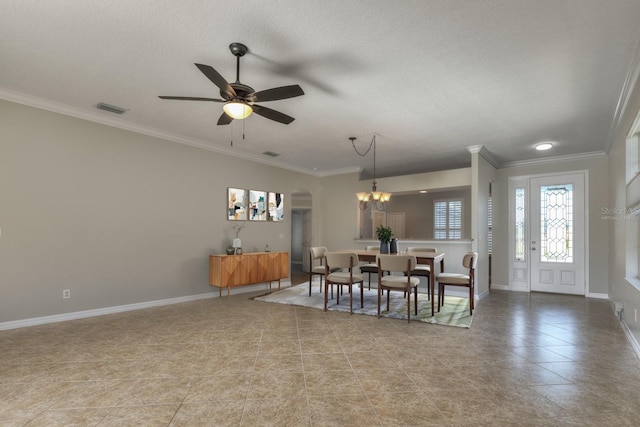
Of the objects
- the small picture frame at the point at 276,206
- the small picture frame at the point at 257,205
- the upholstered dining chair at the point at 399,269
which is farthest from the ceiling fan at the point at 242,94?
the small picture frame at the point at 276,206

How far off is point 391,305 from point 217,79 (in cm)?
397

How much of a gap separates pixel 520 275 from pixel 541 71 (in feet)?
15.5

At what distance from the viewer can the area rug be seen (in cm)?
432

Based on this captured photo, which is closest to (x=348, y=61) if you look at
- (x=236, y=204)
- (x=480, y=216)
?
(x=236, y=204)

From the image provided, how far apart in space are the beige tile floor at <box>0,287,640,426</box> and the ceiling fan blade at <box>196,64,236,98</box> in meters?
2.28

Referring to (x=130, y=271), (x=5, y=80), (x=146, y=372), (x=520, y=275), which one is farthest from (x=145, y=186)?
(x=520, y=275)

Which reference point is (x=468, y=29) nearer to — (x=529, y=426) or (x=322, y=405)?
(x=529, y=426)

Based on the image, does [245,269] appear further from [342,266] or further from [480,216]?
[480,216]

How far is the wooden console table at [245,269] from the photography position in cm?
555

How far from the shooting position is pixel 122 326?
391 cm

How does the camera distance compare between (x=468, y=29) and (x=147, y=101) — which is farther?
(x=147, y=101)

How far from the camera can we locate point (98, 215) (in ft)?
14.7

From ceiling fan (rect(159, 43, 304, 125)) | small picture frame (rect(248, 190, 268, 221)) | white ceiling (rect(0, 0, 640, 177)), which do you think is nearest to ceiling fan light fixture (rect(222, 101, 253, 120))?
ceiling fan (rect(159, 43, 304, 125))

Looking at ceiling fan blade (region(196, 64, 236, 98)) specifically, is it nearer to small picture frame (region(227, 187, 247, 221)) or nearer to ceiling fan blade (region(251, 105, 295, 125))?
ceiling fan blade (region(251, 105, 295, 125))
